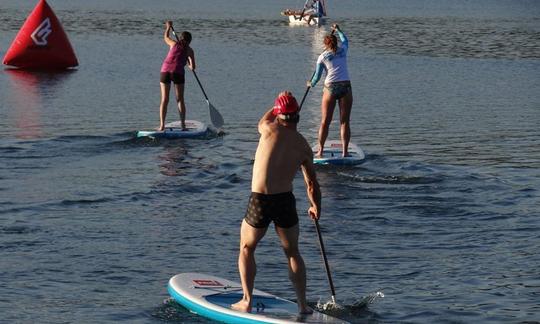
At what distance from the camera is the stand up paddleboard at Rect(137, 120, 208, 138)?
64.2ft

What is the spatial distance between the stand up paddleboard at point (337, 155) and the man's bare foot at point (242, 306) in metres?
7.47

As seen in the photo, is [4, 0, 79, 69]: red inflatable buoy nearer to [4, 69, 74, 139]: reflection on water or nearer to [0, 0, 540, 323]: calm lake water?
[4, 69, 74, 139]: reflection on water

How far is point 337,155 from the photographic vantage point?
17578 millimetres

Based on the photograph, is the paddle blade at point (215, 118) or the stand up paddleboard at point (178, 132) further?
the paddle blade at point (215, 118)

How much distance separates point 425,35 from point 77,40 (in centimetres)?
1674

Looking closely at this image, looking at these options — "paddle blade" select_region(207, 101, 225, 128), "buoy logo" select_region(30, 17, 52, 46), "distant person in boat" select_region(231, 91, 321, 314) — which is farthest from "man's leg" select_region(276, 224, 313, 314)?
"buoy logo" select_region(30, 17, 52, 46)

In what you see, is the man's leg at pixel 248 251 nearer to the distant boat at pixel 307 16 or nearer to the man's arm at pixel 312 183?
the man's arm at pixel 312 183

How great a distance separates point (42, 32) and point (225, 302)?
22.6 m

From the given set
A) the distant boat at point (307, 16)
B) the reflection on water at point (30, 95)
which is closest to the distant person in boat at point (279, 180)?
the reflection on water at point (30, 95)

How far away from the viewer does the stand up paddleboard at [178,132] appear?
19562mm

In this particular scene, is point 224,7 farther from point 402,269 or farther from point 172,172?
point 402,269

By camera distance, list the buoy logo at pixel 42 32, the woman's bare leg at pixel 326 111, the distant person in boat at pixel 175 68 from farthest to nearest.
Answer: the buoy logo at pixel 42 32 < the distant person in boat at pixel 175 68 < the woman's bare leg at pixel 326 111

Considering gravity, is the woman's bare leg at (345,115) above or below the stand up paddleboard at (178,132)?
above

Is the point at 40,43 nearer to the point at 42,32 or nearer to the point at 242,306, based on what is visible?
the point at 42,32
